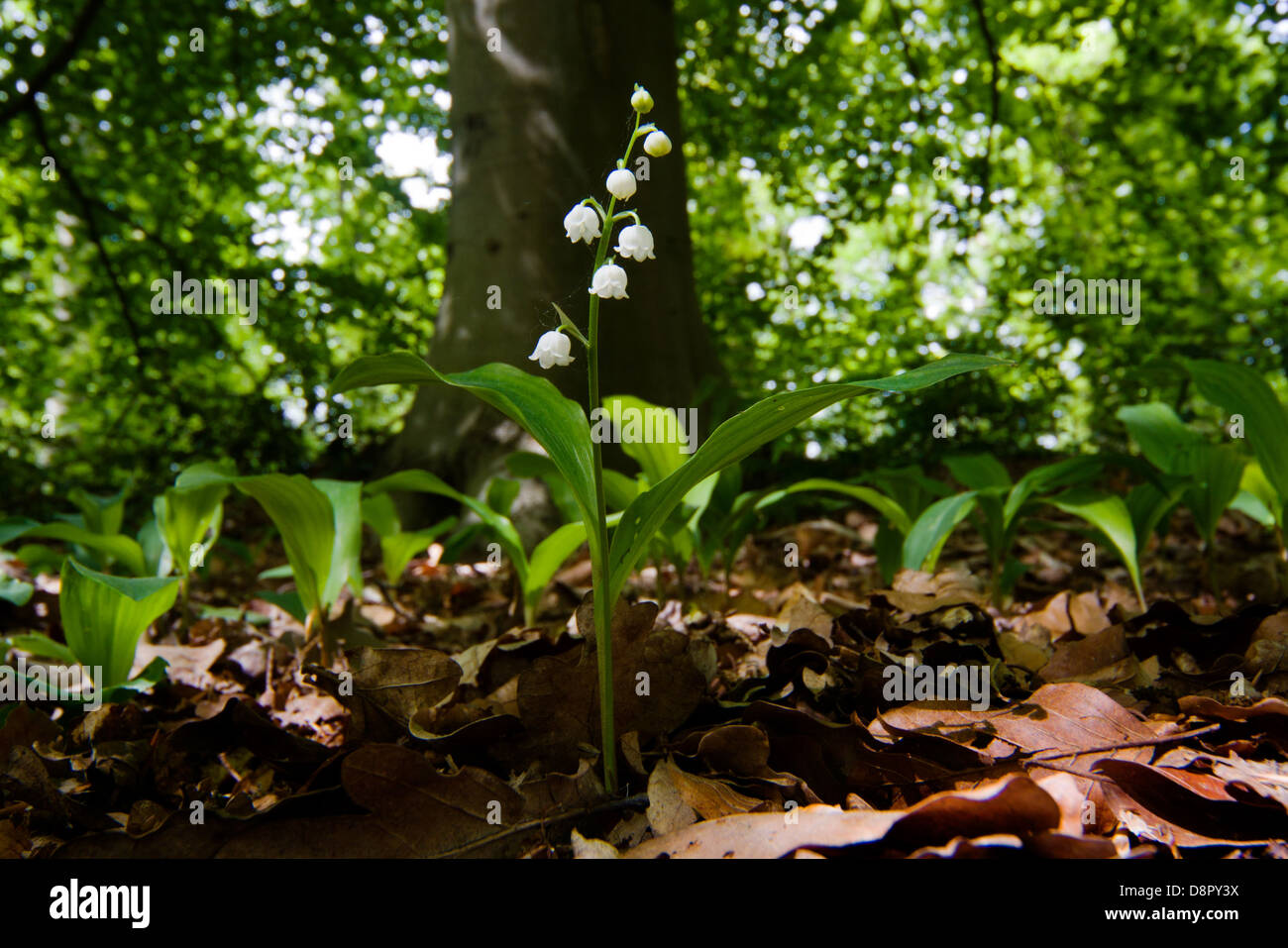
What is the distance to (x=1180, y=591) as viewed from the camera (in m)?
2.41

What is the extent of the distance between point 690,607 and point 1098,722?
1.17 metres

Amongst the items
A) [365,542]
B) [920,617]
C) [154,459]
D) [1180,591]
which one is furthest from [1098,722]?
[154,459]

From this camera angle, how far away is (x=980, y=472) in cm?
231

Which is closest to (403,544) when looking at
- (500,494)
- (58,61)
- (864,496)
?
(500,494)

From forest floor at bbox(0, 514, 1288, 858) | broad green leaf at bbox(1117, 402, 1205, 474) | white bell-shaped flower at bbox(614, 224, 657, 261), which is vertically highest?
white bell-shaped flower at bbox(614, 224, 657, 261)

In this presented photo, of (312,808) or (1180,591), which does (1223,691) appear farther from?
(1180,591)

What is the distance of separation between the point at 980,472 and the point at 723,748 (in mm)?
1623

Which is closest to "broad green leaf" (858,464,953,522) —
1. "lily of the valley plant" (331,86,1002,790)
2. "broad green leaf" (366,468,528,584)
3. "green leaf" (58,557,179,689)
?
"broad green leaf" (366,468,528,584)

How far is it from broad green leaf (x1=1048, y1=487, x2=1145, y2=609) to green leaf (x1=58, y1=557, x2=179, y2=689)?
6.44 ft

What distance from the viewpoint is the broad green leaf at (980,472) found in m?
2.26

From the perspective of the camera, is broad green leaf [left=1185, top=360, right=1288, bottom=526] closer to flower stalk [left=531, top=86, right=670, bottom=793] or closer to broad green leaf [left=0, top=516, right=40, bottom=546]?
flower stalk [left=531, top=86, right=670, bottom=793]

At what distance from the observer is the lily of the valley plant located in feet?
3.03

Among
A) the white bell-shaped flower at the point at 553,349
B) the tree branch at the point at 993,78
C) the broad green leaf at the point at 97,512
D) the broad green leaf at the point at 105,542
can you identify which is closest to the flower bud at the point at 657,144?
the white bell-shaped flower at the point at 553,349

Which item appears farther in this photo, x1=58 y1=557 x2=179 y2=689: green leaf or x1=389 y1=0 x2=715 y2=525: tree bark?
x1=389 y1=0 x2=715 y2=525: tree bark
